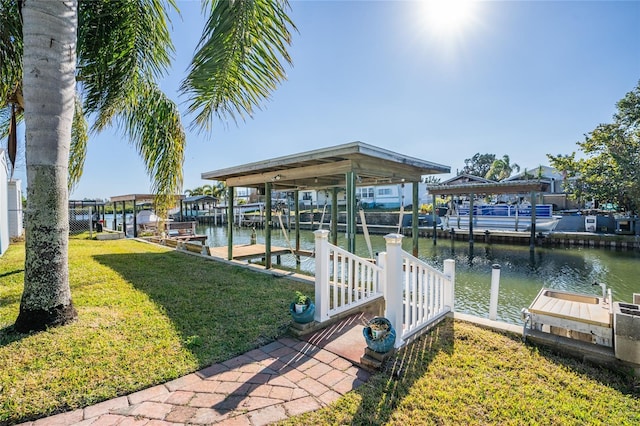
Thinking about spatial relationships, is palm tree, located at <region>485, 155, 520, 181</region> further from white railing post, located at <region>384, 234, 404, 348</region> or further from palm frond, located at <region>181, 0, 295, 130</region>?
palm frond, located at <region>181, 0, 295, 130</region>

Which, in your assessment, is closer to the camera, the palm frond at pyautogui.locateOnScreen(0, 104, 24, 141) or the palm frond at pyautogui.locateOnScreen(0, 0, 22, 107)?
the palm frond at pyautogui.locateOnScreen(0, 0, 22, 107)

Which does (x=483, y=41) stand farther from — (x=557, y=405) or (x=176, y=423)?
(x=176, y=423)

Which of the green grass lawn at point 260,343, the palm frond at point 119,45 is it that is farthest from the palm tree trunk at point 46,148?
the palm frond at point 119,45

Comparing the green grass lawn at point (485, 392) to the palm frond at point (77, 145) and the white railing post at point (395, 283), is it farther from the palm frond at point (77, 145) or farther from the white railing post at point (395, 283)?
the palm frond at point (77, 145)

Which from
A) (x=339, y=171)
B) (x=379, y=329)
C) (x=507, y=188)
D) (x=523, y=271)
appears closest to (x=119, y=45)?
(x=339, y=171)

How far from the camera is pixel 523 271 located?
38.5 ft

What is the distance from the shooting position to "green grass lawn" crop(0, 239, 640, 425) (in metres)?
2.29

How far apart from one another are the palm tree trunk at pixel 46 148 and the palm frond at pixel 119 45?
1556mm

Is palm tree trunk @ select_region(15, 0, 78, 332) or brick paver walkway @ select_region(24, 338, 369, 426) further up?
palm tree trunk @ select_region(15, 0, 78, 332)

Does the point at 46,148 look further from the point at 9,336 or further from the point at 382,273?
the point at 382,273

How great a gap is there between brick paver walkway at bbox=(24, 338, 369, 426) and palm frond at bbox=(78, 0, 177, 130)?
16.6 ft

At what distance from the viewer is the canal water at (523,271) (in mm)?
8312

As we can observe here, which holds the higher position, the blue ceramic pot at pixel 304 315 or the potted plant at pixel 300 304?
the potted plant at pixel 300 304

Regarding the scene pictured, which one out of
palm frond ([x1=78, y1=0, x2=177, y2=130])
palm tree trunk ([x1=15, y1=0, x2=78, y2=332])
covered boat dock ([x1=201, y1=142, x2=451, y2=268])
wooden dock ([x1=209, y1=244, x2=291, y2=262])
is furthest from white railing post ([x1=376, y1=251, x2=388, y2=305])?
wooden dock ([x1=209, y1=244, x2=291, y2=262])
